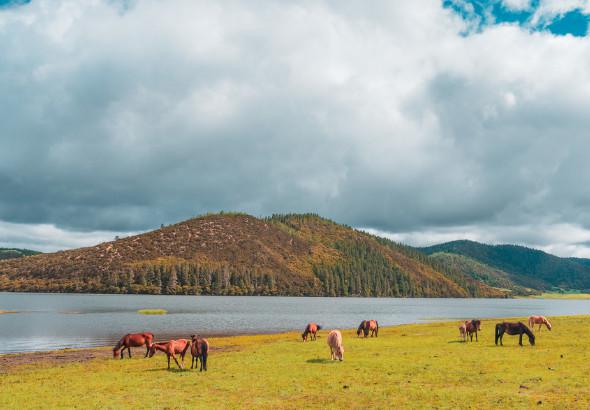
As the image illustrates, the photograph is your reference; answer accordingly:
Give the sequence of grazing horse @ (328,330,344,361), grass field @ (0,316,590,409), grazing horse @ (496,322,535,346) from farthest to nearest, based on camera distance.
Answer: grazing horse @ (496,322,535,346) < grazing horse @ (328,330,344,361) < grass field @ (0,316,590,409)

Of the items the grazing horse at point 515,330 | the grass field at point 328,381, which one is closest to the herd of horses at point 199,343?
the grazing horse at point 515,330

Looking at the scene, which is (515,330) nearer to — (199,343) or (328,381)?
(328,381)

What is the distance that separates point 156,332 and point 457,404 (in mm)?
60409

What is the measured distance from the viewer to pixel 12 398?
24.8 m

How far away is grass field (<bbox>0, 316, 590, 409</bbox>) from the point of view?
22406 mm

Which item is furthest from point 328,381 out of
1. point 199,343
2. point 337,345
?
point 199,343

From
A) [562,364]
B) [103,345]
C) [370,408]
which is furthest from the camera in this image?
[103,345]

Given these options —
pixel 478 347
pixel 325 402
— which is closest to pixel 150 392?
pixel 325 402

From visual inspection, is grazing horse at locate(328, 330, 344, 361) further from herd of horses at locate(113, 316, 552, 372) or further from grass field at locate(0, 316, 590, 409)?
grass field at locate(0, 316, 590, 409)

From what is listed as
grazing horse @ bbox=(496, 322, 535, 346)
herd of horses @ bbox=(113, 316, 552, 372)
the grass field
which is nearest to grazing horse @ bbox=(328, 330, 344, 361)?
herd of horses @ bbox=(113, 316, 552, 372)

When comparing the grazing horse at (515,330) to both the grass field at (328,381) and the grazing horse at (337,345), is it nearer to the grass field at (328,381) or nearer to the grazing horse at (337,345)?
the grass field at (328,381)

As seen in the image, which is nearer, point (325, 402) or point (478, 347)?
point (325, 402)

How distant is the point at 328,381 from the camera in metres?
27.4

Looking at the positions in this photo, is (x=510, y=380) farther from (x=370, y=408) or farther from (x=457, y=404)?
(x=370, y=408)
